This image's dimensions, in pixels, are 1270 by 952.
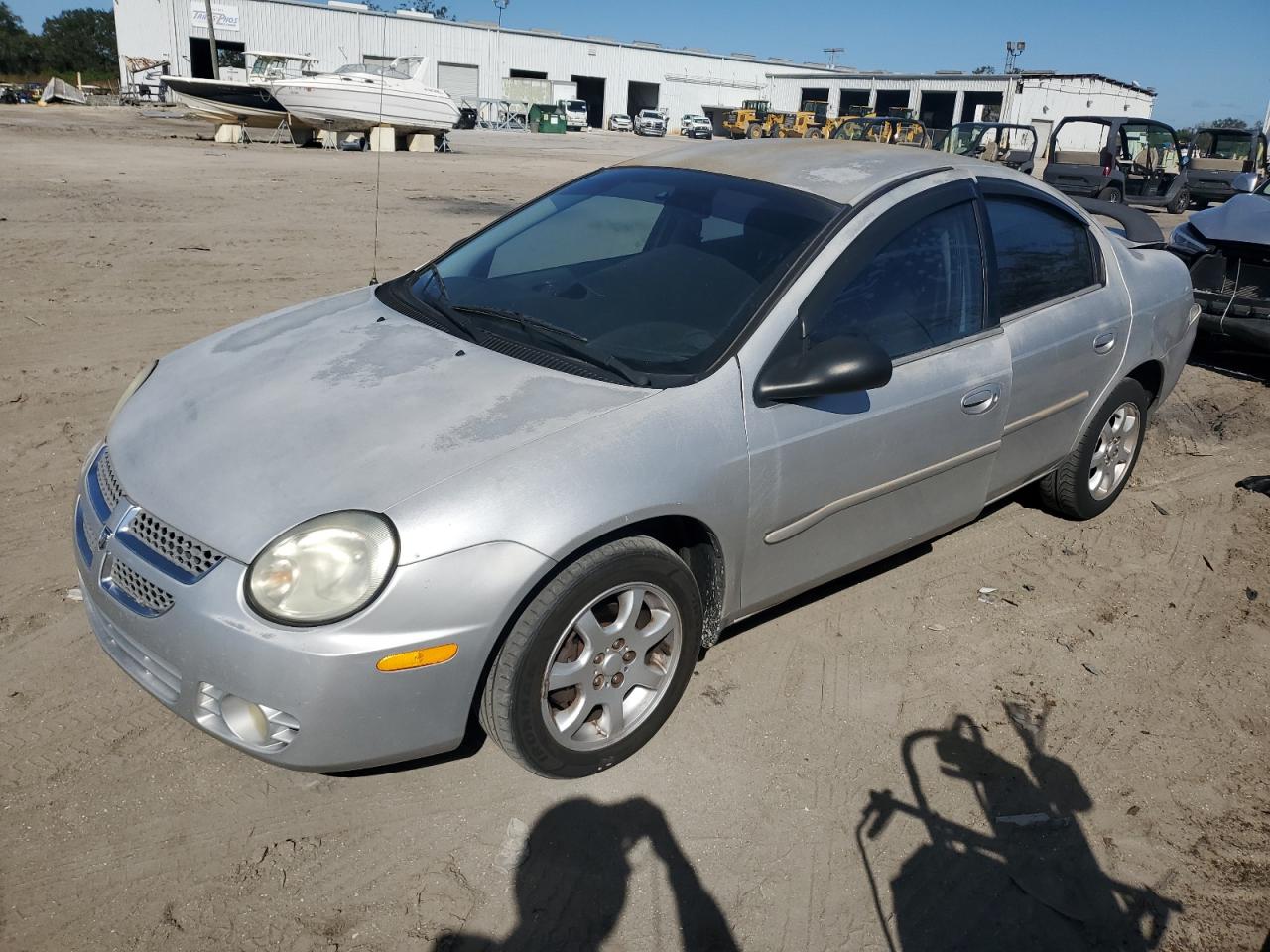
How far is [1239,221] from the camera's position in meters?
7.34

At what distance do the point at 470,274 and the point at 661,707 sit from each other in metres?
1.78

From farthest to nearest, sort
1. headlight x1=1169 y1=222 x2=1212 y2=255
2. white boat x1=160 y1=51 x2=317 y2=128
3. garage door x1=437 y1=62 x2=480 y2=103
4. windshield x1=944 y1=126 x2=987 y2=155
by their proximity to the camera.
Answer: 1. garage door x1=437 y1=62 x2=480 y2=103
2. white boat x1=160 y1=51 x2=317 y2=128
3. windshield x1=944 y1=126 x2=987 y2=155
4. headlight x1=1169 y1=222 x2=1212 y2=255

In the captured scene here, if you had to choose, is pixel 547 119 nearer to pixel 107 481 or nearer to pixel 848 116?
pixel 848 116

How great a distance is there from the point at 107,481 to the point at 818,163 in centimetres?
263

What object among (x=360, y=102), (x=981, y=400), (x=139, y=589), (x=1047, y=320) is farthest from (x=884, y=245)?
(x=360, y=102)

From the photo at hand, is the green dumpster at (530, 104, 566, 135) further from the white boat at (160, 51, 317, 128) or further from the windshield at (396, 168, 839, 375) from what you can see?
the windshield at (396, 168, 839, 375)

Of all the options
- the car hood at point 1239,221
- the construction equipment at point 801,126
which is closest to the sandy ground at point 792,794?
the car hood at point 1239,221

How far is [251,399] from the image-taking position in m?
2.87

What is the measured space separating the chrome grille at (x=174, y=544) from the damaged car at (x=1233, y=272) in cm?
719

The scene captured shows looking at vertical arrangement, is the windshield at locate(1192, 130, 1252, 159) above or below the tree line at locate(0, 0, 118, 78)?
below

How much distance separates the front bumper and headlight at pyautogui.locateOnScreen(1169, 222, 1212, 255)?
7.06 metres

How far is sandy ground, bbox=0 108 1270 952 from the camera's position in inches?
93.4

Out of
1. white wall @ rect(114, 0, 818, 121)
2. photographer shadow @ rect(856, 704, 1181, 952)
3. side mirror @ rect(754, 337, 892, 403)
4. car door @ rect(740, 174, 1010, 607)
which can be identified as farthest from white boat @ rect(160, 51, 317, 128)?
photographer shadow @ rect(856, 704, 1181, 952)

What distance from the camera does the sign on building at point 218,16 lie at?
50.7 metres
